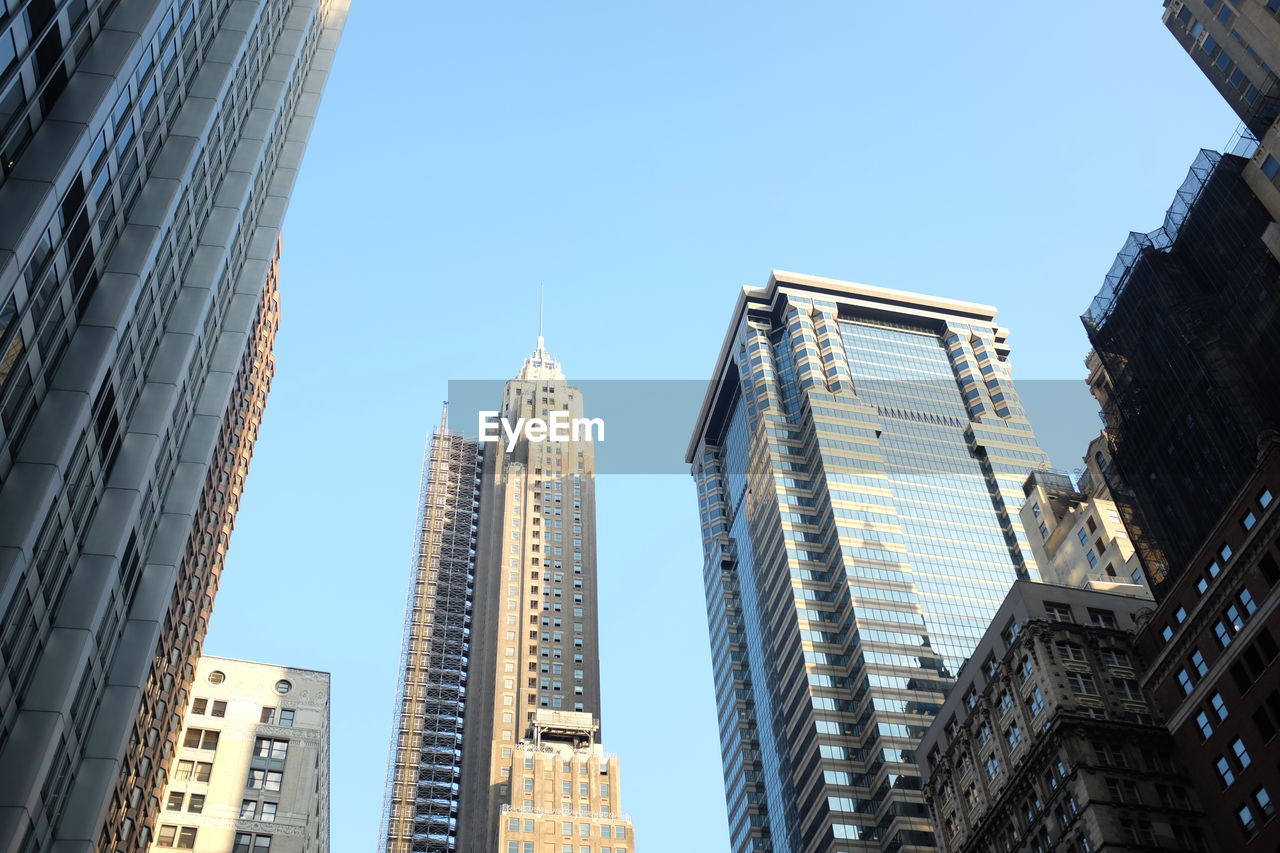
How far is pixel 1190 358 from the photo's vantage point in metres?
95.4

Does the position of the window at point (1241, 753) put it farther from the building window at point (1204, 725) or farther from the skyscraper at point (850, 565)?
the skyscraper at point (850, 565)

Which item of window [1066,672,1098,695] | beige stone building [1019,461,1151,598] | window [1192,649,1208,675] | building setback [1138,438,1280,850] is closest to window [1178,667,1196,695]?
building setback [1138,438,1280,850]

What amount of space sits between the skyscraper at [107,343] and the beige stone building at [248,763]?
10.3 metres

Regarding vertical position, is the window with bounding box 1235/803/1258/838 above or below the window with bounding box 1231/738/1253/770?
below

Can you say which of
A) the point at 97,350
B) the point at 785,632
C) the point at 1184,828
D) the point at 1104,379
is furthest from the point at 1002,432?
the point at 97,350

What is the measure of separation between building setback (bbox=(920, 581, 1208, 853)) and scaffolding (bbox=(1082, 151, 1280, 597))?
8.93 m

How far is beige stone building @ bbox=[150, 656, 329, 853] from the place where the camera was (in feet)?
301

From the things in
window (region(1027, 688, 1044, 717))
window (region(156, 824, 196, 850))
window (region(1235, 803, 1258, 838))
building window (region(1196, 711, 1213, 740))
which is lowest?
window (region(1235, 803, 1258, 838))

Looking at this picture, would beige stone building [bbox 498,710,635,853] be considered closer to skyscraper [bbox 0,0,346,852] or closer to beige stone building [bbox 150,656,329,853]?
beige stone building [bbox 150,656,329,853]

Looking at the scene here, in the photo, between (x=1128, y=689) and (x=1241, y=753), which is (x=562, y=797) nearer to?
(x=1128, y=689)

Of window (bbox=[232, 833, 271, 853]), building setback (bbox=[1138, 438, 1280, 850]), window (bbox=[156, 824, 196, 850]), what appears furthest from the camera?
window (bbox=[232, 833, 271, 853])

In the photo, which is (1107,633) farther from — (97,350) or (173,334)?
(97,350)

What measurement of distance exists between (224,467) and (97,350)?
57.3 meters

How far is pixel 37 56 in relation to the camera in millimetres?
41531
